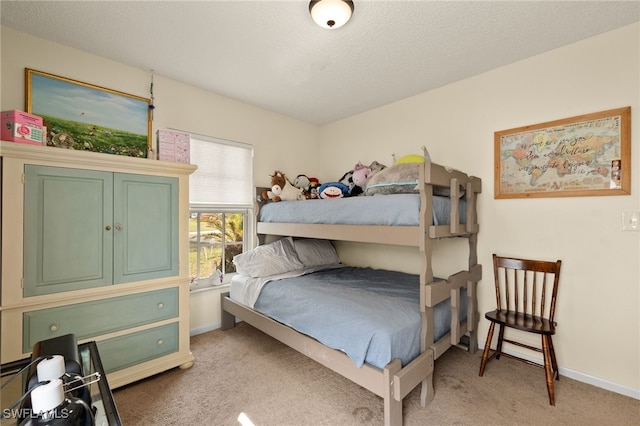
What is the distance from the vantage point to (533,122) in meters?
2.23

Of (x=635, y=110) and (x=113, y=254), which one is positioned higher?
(x=635, y=110)

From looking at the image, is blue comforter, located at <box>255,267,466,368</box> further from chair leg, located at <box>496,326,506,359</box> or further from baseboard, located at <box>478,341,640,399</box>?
baseboard, located at <box>478,341,640,399</box>

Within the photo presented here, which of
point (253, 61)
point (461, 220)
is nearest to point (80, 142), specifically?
point (253, 61)

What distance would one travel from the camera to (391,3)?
1.66 meters

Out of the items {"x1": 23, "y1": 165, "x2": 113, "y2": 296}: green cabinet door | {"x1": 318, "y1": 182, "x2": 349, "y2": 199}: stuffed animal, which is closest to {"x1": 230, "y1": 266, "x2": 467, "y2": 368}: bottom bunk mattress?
{"x1": 318, "y1": 182, "x2": 349, "y2": 199}: stuffed animal

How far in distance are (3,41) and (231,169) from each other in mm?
1826

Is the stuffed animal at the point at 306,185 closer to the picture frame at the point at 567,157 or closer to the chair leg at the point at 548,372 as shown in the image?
the picture frame at the point at 567,157

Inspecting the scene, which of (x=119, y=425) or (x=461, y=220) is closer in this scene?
(x=119, y=425)

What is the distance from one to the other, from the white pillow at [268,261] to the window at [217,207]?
14.5 inches

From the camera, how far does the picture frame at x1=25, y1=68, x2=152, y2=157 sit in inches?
80.7

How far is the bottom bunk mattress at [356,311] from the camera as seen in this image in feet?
5.32

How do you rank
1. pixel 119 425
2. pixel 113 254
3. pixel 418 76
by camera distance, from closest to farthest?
pixel 119 425
pixel 113 254
pixel 418 76

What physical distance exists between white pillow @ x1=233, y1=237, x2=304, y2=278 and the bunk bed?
0.39 metres

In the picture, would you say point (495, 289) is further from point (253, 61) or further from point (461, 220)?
point (253, 61)
